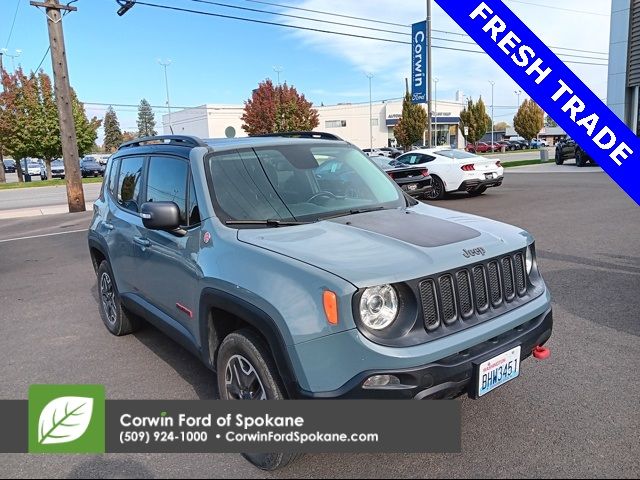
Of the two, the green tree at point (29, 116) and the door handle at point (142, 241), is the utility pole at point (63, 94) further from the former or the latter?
the green tree at point (29, 116)

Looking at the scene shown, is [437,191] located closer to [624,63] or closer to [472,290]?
[472,290]

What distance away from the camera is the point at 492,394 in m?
3.55

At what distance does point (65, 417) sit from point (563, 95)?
10.8 ft

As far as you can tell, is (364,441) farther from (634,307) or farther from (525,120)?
(525,120)

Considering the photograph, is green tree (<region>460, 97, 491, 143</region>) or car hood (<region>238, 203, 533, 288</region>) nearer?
car hood (<region>238, 203, 533, 288</region>)

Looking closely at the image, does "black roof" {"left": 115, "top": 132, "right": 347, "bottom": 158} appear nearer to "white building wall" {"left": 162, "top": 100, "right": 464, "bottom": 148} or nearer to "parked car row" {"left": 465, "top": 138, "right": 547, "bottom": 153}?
"parked car row" {"left": 465, "top": 138, "right": 547, "bottom": 153}

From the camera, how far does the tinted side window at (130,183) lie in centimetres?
439

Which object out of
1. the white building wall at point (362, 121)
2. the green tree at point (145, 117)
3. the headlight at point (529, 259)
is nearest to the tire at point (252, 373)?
the headlight at point (529, 259)

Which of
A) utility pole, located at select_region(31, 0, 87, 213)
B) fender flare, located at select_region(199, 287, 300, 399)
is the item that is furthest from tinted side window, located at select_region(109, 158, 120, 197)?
utility pole, located at select_region(31, 0, 87, 213)

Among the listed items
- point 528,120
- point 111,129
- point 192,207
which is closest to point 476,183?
point 192,207

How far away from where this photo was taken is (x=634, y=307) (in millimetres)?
5141

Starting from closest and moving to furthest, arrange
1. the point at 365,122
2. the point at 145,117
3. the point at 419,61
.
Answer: the point at 419,61
the point at 365,122
the point at 145,117

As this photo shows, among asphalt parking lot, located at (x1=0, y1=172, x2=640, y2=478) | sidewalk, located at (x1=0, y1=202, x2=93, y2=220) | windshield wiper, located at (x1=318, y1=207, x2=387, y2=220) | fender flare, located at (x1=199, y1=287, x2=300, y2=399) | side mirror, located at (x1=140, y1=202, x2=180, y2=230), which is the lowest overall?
sidewalk, located at (x1=0, y1=202, x2=93, y2=220)

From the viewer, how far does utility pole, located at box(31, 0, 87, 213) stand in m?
15.7
